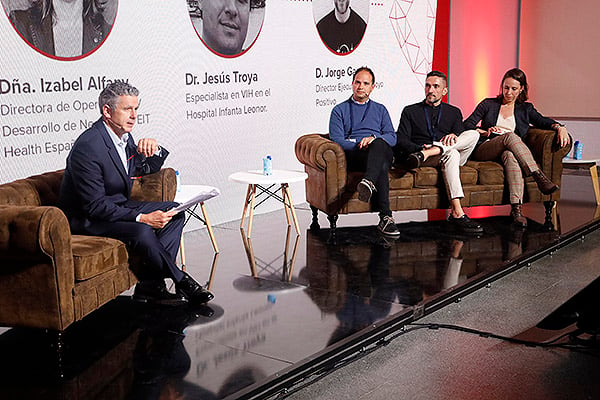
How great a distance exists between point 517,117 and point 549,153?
17.2 inches

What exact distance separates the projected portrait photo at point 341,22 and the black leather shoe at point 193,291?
3.81 metres

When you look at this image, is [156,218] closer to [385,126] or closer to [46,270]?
[46,270]

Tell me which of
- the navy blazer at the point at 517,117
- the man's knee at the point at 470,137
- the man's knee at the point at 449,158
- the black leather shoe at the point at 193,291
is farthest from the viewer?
the navy blazer at the point at 517,117

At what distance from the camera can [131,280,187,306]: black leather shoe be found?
3984mm

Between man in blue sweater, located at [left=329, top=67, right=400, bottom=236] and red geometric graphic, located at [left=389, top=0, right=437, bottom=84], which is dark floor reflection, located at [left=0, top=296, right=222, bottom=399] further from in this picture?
red geometric graphic, located at [left=389, top=0, right=437, bottom=84]

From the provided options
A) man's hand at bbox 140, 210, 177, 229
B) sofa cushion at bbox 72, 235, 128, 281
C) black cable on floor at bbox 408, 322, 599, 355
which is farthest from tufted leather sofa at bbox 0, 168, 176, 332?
black cable on floor at bbox 408, 322, 599, 355

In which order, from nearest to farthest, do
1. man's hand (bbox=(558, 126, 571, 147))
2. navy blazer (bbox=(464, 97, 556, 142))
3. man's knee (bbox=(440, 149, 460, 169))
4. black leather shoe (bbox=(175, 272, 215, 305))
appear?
1. black leather shoe (bbox=(175, 272, 215, 305))
2. man's knee (bbox=(440, 149, 460, 169))
3. man's hand (bbox=(558, 126, 571, 147))
4. navy blazer (bbox=(464, 97, 556, 142))

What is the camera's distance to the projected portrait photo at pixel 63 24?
4.40 meters

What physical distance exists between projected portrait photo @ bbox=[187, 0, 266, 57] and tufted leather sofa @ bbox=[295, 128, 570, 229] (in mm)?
975

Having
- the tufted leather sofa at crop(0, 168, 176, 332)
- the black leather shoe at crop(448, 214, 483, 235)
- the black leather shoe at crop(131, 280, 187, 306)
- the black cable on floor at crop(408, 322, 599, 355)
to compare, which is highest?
the tufted leather sofa at crop(0, 168, 176, 332)

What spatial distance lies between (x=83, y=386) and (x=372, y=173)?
2.92 meters

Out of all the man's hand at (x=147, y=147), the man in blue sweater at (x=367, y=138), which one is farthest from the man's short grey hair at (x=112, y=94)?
the man in blue sweater at (x=367, y=138)

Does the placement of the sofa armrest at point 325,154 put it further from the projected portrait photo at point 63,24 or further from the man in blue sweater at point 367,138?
the projected portrait photo at point 63,24

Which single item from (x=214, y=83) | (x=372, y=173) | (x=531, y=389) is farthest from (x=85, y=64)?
(x=531, y=389)
